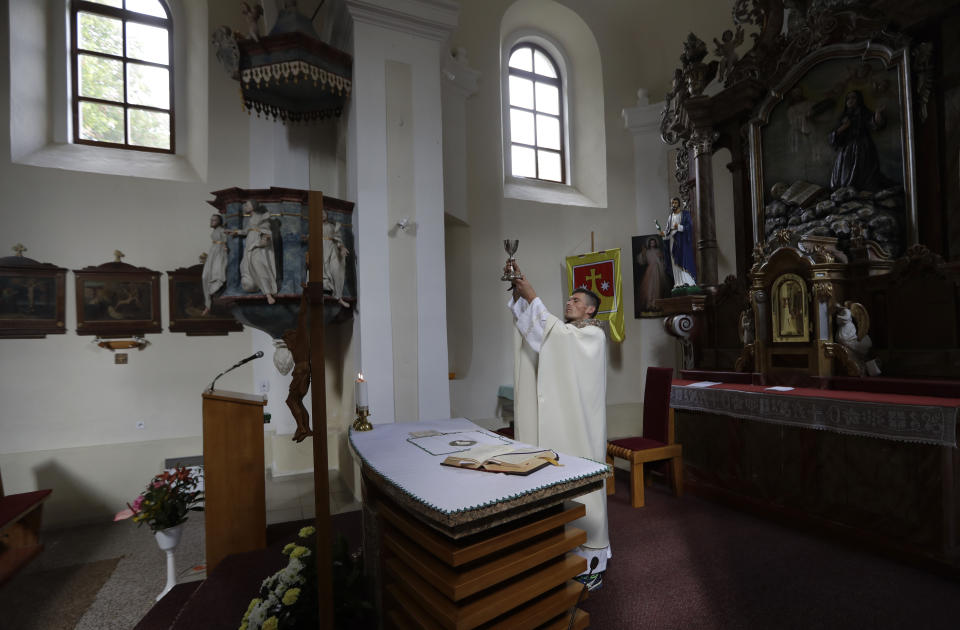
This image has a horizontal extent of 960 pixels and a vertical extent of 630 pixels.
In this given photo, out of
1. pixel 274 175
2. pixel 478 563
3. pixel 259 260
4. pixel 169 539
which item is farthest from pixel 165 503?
pixel 274 175

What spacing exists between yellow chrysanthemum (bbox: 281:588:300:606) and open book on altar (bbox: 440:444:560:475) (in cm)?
86

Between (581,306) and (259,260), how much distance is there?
2.97m

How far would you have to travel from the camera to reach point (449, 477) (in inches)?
71.0

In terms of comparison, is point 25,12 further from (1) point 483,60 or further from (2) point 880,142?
(2) point 880,142

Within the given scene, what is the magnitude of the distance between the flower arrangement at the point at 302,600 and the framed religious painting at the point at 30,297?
4.47 m

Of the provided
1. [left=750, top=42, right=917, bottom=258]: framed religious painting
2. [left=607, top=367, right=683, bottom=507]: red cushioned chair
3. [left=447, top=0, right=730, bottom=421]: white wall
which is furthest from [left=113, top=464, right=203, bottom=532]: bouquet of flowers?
[left=750, top=42, right=917, bottom=258]: framed religious painting

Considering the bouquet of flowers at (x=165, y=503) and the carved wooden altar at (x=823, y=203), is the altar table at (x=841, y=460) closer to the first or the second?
the carved wooden altar at (x=823, y=203)

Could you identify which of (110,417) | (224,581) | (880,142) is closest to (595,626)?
(224,581)

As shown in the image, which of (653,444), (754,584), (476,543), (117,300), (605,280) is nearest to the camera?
(476,543)

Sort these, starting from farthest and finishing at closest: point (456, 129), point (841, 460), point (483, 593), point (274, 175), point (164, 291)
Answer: point (456, 129) < point (274, 175) < point (164, 291) < point (841, 460) < point (483, 593)

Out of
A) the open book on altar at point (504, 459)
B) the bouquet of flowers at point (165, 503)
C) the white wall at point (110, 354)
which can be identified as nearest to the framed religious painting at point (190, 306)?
the white wall at point (110, 354)

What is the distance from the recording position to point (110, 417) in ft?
16.9

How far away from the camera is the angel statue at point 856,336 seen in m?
4.05

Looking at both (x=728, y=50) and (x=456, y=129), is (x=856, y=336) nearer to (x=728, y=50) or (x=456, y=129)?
(x=728, y=50)
